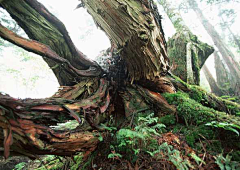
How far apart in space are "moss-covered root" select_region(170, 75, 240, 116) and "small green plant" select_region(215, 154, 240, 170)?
151cm

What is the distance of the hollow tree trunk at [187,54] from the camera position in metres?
4.42

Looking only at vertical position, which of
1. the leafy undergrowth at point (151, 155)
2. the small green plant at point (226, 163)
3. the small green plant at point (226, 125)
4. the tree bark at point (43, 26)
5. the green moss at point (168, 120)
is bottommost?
the small green plant at point (226, 163)

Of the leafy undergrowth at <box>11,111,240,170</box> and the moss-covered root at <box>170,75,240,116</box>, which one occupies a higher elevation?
the moss-covered root at <box>170,75,240,116</box>

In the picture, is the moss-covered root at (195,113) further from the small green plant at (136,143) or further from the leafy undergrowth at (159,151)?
the small green plant at (136,143)

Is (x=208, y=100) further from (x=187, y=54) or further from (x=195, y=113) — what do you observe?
(x=187, y=54)

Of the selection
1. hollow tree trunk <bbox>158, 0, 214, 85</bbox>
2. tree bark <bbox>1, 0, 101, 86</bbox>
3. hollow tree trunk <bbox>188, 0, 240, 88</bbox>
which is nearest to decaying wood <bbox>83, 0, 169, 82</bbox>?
tree bark <bbox>1, 0, 101, 86</bbox>

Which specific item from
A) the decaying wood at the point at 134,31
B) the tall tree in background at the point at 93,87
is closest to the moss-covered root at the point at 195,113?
the tall tree in background at the point at 93,87

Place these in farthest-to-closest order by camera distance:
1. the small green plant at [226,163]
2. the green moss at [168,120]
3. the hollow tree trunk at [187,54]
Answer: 1. the hollow tree trunk at [187,54]
2. the green moss at [168,120]
3. the small green plant at [226,163]

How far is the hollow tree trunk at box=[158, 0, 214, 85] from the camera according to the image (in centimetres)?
442

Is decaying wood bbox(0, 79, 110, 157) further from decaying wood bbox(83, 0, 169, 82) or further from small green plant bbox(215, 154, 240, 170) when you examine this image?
small green plant bbox(215, 154, 240, 170)

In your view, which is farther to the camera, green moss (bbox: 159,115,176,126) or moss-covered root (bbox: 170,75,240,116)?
moss-covered root (bbox: 170,75,240,116)

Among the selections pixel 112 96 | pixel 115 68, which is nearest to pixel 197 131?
pixel 112 96

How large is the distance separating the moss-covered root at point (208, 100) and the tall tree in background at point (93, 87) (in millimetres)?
19

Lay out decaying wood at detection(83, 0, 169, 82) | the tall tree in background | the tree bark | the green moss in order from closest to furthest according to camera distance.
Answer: the tall tree in background
the tree bark
decaying wood at detection(83, 0, 169, 82)
the green moss
